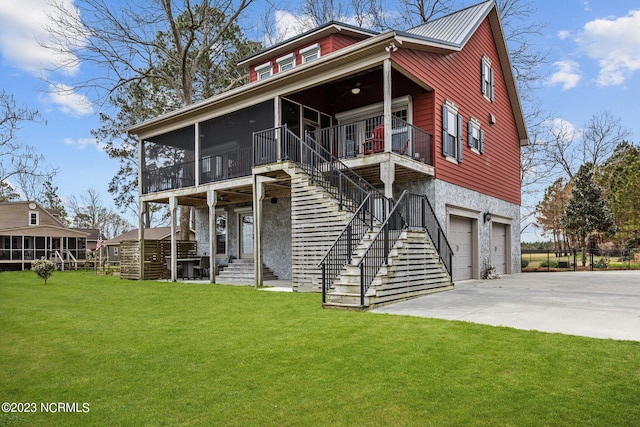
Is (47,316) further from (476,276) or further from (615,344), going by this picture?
(476,276)

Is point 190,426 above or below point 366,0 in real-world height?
below

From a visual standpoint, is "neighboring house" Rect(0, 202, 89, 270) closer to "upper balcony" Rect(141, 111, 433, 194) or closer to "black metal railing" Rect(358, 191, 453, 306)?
"upper balcony" Rect(141, 111, 433, 194)

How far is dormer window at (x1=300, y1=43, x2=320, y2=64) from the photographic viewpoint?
16244 millimetres

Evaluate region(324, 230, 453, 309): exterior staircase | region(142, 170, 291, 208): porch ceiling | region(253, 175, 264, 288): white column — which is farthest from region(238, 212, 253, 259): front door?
region(324, 230, 453, 309): exterior staircase

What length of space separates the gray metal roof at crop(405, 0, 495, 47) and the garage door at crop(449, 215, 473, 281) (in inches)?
223

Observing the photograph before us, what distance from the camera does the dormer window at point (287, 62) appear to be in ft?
56.0

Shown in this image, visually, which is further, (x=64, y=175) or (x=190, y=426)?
(x=64, y=175)

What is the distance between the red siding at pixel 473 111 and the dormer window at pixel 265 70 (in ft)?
23.5

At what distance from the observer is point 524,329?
5938 millimetres

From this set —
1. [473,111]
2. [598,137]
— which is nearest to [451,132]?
[473,111]

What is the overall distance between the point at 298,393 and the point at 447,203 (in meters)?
10.7

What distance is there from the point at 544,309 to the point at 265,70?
1429 cm

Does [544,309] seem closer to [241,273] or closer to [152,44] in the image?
[241,273]

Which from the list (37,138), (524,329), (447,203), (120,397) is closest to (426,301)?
(524,329)
